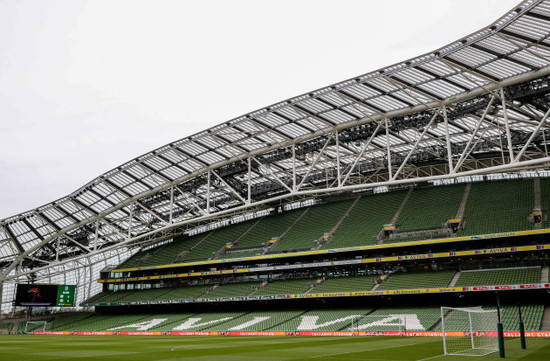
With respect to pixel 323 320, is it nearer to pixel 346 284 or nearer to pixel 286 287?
pixel 346 284

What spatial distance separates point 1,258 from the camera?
206 feet

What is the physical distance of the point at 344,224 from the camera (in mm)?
48969

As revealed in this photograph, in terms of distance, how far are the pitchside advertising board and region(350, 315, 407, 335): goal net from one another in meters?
39.6

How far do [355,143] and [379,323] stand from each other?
16576 mm

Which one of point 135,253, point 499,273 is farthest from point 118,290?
point 499,273

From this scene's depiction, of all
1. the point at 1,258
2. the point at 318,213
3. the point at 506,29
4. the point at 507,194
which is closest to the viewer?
the point at 506,29

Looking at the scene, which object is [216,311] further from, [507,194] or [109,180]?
[507,194]

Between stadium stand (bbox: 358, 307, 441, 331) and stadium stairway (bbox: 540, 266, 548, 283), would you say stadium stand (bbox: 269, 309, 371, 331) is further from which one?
stadium stairway (bbox: 540, 266, 548, 283)

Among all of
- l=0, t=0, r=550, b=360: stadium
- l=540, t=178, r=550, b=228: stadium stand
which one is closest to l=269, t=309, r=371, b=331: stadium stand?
l=0, t=0, r=550, b=360: stadium

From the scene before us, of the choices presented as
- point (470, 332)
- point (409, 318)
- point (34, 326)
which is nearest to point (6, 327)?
point (34, 326)

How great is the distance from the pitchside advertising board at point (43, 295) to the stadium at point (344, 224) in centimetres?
16

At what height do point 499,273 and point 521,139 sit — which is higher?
point 521,139

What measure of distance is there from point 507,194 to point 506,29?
19.8 meters

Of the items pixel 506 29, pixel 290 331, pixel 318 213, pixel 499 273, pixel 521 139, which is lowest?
pixel 290 331
